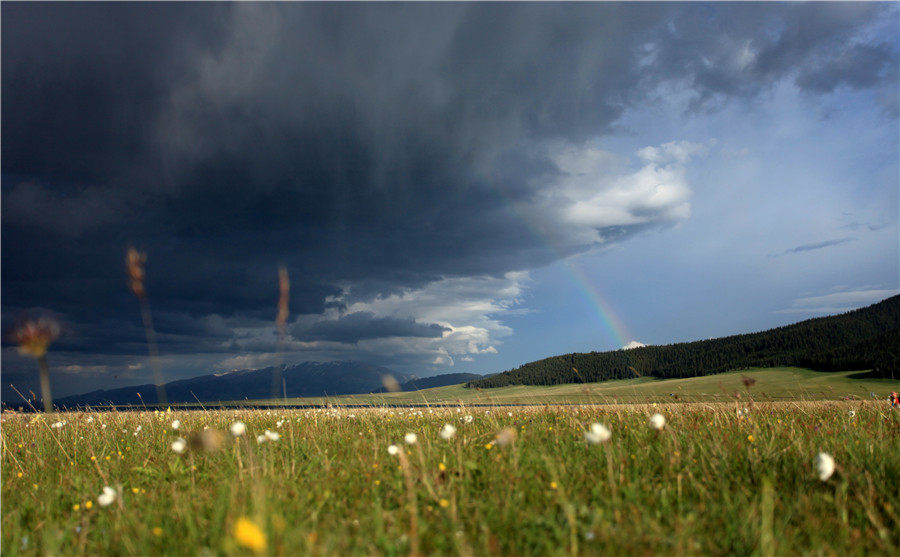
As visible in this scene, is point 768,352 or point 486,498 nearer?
point 486,498

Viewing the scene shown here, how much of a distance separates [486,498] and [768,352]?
17882cm

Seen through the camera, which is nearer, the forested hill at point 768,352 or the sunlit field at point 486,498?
the sunlit field at point 486,498

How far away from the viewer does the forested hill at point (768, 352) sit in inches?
4611

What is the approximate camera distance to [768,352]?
147m

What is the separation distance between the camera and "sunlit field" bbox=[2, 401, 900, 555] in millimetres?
2957

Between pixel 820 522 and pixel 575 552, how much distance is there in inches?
81.5

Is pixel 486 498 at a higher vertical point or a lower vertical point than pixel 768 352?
higher

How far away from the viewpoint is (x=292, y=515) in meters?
3.38

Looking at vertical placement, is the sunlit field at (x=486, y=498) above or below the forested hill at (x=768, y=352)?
above

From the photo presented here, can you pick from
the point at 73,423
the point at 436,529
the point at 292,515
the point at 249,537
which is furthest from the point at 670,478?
the point at 73,423

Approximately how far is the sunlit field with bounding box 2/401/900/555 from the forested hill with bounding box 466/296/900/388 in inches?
4994

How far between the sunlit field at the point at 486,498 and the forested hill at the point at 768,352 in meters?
127

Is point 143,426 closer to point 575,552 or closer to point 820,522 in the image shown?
point 575,552

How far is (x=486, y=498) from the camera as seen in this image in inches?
150
